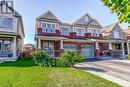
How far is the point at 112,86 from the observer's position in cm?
1123

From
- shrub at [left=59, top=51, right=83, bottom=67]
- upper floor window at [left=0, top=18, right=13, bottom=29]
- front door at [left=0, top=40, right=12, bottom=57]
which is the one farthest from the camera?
front door at [left=0, top=40, right=12, bottom=57]

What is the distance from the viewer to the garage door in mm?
36844

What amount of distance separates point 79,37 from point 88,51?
3761 mm

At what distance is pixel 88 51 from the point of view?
37.2m

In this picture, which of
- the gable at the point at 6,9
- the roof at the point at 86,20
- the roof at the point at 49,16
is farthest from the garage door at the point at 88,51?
the gable at the point at 6,9

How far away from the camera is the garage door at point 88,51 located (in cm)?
3684

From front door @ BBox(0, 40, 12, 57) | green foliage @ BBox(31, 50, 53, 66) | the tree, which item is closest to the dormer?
front door @ BBox(0, 40, 12, 57)

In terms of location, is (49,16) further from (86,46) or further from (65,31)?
(86,46)

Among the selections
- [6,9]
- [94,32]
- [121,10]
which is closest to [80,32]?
[94,32]

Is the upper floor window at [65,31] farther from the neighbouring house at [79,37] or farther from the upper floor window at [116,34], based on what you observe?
the upper floor window at [116,34]

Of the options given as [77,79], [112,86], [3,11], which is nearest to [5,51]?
[3,11]

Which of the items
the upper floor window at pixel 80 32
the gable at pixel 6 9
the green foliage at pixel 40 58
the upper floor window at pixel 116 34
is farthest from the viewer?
the upper floor window at pixel 116 34

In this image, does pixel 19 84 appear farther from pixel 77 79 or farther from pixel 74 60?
pixel 74 60

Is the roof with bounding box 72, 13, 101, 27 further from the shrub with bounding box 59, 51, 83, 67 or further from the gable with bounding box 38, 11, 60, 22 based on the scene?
the shrub with bounding box 59, 51, 83, 67
